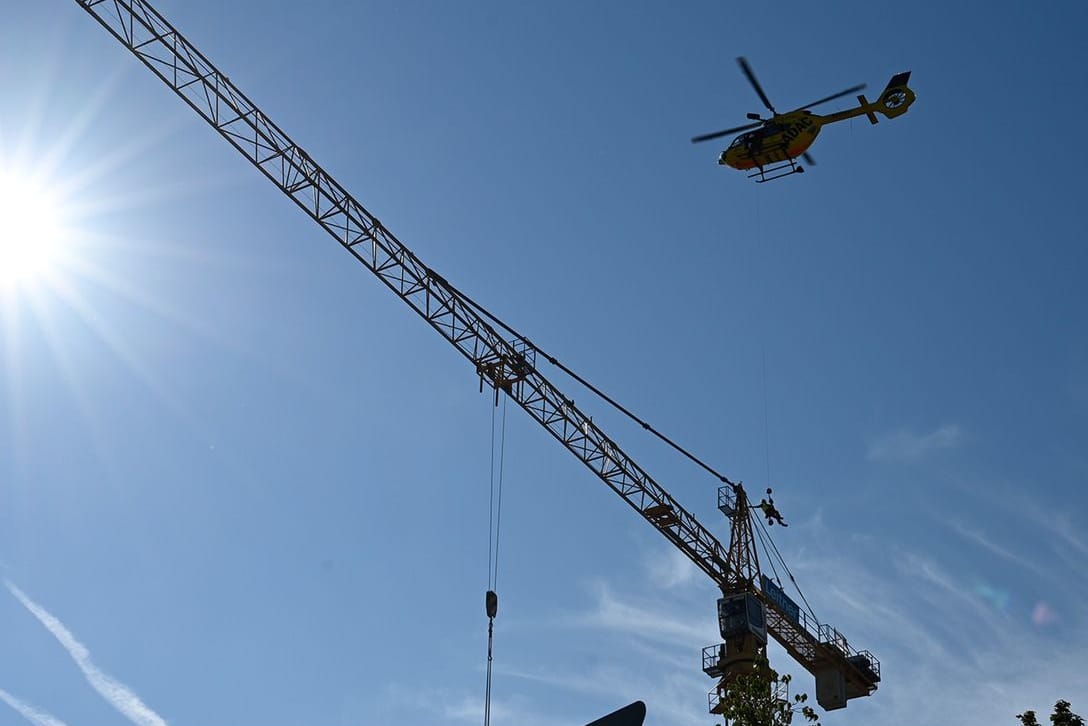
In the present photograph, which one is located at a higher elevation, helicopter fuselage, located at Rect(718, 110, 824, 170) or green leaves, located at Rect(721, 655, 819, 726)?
helicopter fuselage, located at Rect(718, 110, 824, 170)

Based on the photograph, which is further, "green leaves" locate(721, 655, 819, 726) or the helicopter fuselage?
the helicopter fuselage

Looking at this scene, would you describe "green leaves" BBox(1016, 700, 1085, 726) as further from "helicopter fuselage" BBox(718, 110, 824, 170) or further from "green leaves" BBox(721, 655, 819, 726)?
"helicopter fuselage" BBox(718, 110, 824, 170)

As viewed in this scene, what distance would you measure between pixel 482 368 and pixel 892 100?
2418cm

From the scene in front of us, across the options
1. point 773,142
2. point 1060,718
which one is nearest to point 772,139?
point 773,142

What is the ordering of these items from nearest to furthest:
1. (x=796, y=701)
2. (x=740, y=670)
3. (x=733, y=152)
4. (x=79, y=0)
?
1. (x=796, y=701)
2. (x=733, y=152)
3. (x=79, y=0)
4. (x=740, y=670)

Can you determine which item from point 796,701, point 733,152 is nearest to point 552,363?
point 733,152

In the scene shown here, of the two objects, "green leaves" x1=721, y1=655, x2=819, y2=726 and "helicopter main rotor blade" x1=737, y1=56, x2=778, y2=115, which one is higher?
"helicopter main rotor blade" x1=737, y1=56, x2=778, y2=115

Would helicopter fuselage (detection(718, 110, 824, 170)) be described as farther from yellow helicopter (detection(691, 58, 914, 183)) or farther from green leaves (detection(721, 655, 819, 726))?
green leaves (detection(721, 655, 819, 726))

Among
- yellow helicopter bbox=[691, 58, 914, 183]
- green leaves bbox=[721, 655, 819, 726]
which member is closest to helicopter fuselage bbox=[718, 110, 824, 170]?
yellow helicopter bbox=[691, 58, 914, 183]

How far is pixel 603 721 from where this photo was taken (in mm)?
14547

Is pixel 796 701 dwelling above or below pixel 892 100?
below

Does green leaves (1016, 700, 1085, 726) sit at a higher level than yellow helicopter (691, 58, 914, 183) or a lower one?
lower

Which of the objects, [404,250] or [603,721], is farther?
[404,250]

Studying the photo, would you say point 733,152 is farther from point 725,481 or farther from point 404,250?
point 725,481
